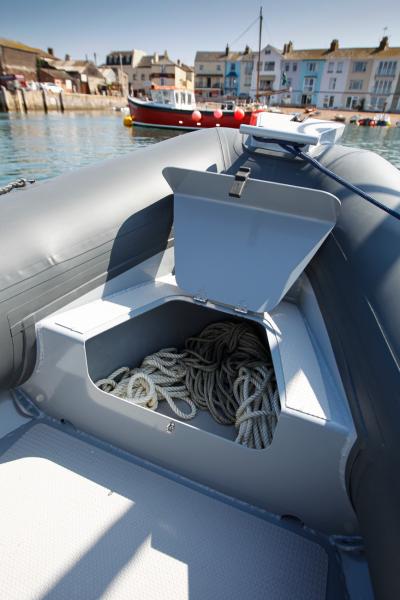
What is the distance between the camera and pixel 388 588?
62cm

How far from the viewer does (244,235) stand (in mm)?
1184

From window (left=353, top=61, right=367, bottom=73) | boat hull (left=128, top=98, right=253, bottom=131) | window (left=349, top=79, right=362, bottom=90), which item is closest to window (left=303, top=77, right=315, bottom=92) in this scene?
window (left=349, top=79, right=362, bottom=90)

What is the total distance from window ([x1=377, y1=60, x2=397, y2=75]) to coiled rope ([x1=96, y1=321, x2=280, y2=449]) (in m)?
34.9

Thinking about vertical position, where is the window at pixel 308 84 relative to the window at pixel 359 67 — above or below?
below

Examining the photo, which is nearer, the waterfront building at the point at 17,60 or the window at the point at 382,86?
the waterfront building at the point at 17,60

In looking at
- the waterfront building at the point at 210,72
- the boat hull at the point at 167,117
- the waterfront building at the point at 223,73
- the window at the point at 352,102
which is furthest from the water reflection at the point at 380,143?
the waterfront building at the point at 210,72

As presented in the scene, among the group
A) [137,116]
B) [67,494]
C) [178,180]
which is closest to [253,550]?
[67,494]

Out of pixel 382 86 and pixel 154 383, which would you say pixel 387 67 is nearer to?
pixel 382 86

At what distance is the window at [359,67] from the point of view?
2822 cm

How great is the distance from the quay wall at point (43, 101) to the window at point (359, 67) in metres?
21.3

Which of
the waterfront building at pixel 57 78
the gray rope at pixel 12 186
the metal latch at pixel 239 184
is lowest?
the gray rope at pixel 12 186

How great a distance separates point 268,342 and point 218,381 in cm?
→ 35

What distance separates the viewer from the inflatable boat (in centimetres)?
89

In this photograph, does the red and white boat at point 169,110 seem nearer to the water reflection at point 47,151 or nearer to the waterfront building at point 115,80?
the water reflection at point 47,151
